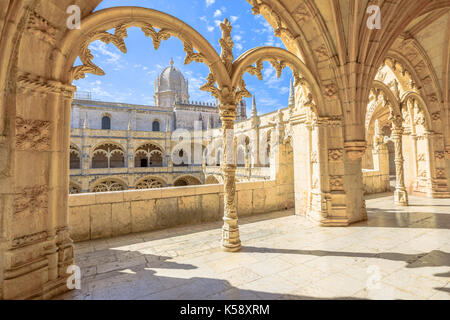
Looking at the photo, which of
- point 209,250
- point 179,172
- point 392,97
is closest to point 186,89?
point 179,172

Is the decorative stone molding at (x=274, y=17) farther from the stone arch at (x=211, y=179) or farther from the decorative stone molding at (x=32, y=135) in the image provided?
the stone arch at (x=211, y=179)

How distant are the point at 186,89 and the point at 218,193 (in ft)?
127

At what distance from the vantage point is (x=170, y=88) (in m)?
39.8

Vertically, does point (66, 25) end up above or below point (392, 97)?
below

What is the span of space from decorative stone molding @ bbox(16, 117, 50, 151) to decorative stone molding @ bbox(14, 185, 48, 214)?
0.46 m

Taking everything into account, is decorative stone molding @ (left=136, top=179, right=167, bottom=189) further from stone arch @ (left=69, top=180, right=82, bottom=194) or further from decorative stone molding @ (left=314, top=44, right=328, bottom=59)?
decorative stone molding @ (left=314, top=44, right=328, bottom=59)

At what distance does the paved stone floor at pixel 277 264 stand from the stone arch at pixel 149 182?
2286 centimetres

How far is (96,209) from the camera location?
418 centimetres

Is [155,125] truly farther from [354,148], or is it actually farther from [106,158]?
[354,148]

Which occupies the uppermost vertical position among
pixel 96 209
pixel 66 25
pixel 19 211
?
pixel 66 25

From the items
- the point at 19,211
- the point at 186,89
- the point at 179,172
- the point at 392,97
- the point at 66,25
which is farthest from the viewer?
the point at 186,89

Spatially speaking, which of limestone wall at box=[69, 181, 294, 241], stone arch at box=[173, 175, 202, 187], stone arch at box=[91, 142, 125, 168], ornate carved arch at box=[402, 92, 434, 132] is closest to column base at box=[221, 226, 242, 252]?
limestone wall at box=[69, 181, 294, 241]

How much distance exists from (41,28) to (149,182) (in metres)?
25.5
